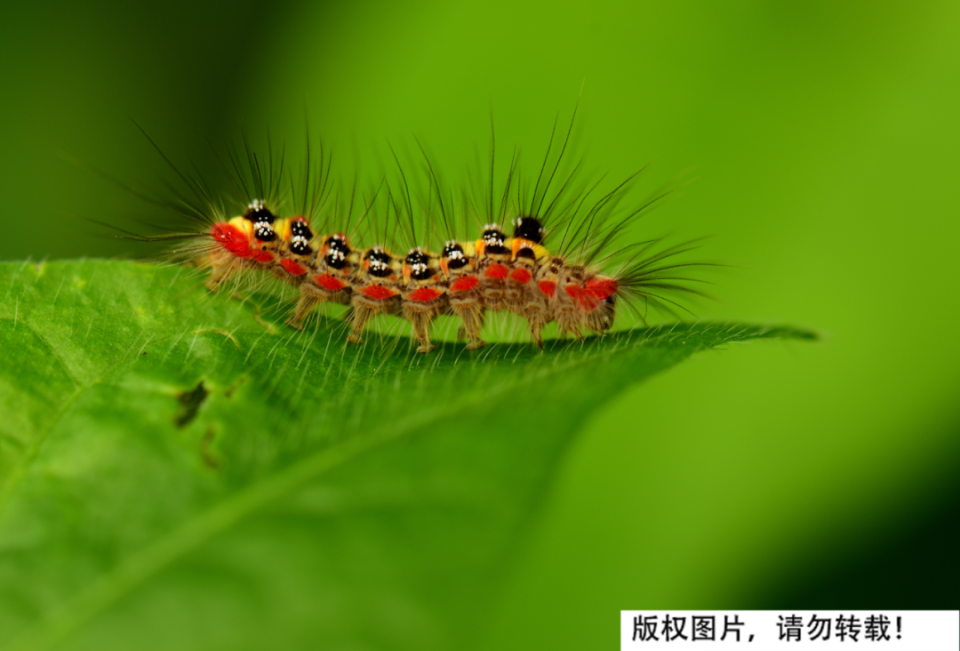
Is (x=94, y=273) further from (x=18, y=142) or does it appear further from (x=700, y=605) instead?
(x=18, y=142)

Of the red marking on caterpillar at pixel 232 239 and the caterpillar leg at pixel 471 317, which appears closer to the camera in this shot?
the caterpillar leg at pixel 471 317

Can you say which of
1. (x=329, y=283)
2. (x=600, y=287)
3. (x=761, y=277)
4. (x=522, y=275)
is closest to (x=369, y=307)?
(x=329, y=283)

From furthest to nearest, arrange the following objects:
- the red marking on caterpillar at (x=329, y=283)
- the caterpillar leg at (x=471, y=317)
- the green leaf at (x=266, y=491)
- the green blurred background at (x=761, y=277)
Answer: the red marking on caterpillar at (x=329, y=283) → the caterpillar leg at (x=471, y=317) → the green blurred background at (x=761, y=277) → the green leaf at (x=266, y=491)

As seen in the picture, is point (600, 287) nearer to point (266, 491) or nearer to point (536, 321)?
point (536, 321)

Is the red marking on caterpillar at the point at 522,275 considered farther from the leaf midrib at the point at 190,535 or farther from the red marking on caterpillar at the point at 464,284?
the leaf midrib at the point at 190,535

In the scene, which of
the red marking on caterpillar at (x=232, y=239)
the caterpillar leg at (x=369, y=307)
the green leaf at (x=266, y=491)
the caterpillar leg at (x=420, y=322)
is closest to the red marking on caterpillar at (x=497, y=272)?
the caterpillar leg at (x=420, y=322)

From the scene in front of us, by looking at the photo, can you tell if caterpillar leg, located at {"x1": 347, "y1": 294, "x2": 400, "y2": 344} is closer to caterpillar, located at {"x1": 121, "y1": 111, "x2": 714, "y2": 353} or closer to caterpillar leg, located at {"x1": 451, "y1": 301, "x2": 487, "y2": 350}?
caterpillar, located at {"x1": 121, "y1": 111, "x2": 714, "y2": 353}
